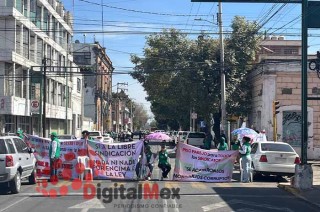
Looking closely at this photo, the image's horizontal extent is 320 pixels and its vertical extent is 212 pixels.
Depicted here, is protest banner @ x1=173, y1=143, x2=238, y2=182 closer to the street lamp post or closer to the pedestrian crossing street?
the pedestrian crossing street

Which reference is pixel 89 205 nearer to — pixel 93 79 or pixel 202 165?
pixel 202 165

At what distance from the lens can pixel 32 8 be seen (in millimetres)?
43656

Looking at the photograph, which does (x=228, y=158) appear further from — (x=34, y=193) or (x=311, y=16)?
(x=34, y=193)

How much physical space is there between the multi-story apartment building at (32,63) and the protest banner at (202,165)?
648 inches

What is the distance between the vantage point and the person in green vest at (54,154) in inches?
704

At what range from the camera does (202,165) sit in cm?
1908

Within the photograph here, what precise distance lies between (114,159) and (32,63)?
25735 millimetres

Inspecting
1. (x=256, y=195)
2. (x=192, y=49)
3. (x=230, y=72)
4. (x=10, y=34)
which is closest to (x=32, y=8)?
(x=10, y=34)

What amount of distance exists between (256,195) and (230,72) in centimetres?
2394

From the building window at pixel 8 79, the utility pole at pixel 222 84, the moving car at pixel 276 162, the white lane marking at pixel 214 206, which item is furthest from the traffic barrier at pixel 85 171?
the building window at pixel 8 79

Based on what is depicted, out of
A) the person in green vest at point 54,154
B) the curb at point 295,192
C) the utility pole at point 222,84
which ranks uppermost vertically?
the utility pole at point 222,84

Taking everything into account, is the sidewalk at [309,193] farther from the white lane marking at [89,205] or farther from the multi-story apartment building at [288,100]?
the multi-story apartment building at [288,100]

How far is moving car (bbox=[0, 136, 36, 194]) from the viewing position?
1418 centimetres

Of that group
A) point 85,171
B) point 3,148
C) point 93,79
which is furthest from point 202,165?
point 93,79
